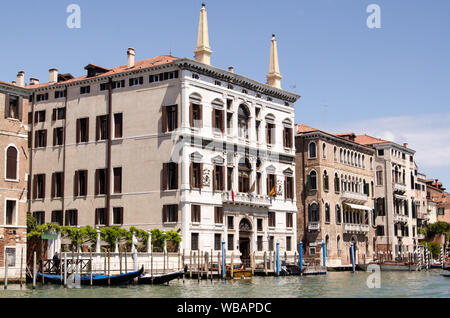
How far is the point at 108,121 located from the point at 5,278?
1703cm

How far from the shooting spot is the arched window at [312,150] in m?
56.4

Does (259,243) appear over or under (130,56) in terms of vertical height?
under

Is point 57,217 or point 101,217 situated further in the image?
point 57,217

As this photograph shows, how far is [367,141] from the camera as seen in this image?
68.4m

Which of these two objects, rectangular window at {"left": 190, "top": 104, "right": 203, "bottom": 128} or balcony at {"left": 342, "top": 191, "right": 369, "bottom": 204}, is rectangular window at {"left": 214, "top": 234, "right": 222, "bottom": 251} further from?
balcony at {"left": 342, "top": 191, "right": 369, "bottom": 204}

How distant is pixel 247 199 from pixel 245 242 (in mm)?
3045

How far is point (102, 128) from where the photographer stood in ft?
146

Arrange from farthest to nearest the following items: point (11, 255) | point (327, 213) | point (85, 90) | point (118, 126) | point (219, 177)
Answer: point (327, 213)
point (85, 90)
point (219, 177)
point (118, 126)
point (11, 255)

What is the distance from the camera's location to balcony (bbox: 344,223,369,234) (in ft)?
192

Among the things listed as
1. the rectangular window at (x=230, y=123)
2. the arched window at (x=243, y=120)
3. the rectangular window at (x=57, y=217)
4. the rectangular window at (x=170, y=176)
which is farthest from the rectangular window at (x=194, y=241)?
the rectangular window at (x=57, y=217)

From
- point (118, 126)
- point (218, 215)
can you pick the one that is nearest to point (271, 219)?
point (218, 215)

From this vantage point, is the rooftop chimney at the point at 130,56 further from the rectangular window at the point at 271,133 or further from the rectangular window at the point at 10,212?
the rectangular window at the point at 10,212

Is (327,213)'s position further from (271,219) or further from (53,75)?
(53,75)
